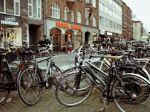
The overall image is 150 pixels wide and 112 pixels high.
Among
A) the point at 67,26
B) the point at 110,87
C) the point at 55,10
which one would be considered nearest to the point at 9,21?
the point at 55,10

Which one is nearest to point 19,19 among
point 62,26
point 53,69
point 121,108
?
point 62,26

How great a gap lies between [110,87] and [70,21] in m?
38.6

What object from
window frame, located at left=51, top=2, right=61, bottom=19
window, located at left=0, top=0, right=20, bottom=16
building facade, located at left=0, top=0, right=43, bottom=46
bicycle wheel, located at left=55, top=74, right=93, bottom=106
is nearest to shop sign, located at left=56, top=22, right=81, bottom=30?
window frame, located at left=51, top=2, right=61, bottom=19

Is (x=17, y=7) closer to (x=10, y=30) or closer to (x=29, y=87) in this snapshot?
(x=10, y=30)

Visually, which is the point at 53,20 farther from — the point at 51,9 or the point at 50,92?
the point at 50,92

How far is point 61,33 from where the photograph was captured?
41875mm

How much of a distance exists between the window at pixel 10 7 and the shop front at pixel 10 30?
519 mm

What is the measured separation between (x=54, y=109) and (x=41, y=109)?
0.81 feet

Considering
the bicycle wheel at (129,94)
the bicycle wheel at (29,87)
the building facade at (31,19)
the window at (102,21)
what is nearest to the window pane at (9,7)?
the building facade at (31,19)

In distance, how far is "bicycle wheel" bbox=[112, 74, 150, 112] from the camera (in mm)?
6410

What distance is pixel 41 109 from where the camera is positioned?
709 centimetres

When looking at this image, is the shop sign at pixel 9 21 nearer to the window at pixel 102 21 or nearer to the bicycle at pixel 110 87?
the bicycle at pixel 110 87

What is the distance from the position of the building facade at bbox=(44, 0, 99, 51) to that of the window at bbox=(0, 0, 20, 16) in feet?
19.7

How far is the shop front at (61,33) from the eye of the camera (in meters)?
39.2
